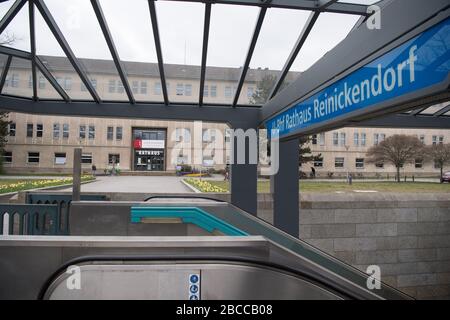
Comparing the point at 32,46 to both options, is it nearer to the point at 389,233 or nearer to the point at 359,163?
the point at 389,233

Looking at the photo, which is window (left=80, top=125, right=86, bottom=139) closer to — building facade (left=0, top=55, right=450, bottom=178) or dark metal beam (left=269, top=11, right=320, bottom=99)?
building facade (left=0, top=55, right=450, bottom=178)

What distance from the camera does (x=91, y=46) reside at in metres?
6.39

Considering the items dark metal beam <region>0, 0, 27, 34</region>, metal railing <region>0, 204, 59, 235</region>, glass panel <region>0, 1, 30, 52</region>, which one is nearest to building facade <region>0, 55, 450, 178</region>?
glass panel <region>0, 1, 30, 52</region>

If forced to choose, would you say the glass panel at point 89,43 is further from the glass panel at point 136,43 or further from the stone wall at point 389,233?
the stone wall at point 389,233

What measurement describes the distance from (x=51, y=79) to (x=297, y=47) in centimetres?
602

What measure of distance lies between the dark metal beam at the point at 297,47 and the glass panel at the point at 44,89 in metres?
5.97

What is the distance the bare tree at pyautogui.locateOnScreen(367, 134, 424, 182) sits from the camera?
25.9m

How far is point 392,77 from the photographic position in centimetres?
323

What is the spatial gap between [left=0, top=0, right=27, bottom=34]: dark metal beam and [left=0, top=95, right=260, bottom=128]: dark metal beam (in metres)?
2.89

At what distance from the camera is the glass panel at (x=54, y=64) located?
6039 millimetres

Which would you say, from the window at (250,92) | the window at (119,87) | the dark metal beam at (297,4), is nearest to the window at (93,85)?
the window at (119,87)

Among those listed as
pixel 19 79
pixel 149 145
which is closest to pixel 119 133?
pixel 149 145
